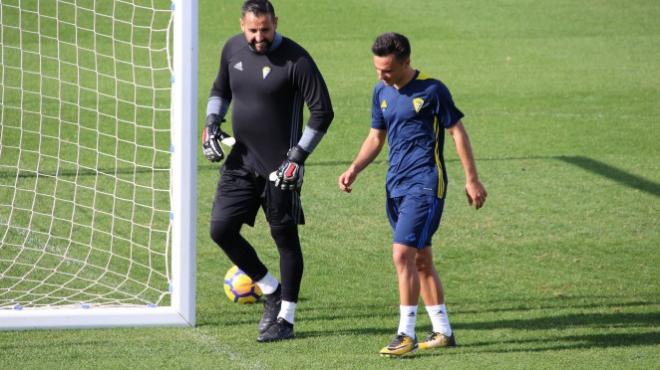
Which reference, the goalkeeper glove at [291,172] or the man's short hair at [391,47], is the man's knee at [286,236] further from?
the man's short hair at [391,47]

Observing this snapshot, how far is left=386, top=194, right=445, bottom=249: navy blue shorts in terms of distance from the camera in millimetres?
6980

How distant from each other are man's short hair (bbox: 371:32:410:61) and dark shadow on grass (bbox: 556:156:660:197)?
18.1ft

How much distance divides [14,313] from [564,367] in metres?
3.24

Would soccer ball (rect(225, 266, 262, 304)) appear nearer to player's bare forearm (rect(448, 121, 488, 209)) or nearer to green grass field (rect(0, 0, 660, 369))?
green grass field (rect(0, 0, 660, 369))

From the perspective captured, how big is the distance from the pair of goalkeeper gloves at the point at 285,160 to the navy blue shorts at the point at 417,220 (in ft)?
2.27

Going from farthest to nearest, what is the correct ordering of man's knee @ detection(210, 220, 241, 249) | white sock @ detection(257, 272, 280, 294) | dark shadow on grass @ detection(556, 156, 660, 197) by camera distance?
dark shadow on grass @ detection(556, 156, 660, 197) < white sock @ detection(257, 272, 280, 294) < man's knee @ detection(210, 220, 241, 249)

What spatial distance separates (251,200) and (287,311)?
76cm

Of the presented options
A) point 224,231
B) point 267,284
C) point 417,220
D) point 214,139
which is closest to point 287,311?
point 267,284

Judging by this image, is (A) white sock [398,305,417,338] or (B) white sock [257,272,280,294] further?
(B) white sock [257,272,280,294]

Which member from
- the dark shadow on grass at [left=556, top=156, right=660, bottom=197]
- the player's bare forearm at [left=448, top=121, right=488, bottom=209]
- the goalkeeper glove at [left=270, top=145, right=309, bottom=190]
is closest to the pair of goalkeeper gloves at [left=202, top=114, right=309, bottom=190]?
the goalkeeper glove at [left=270, top=145, right=309, bottom=190]

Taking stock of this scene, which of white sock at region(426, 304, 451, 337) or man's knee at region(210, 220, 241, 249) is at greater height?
man's knee at region(210, 220, 241, 249)

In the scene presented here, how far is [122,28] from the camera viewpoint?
20.8m

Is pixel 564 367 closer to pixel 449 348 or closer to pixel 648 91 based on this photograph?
pixel 449 348

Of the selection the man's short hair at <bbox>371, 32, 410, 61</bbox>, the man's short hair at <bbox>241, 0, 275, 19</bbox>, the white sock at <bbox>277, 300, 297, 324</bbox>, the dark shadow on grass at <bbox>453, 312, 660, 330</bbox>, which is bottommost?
the dark shadow on grass at <bbox>453, 312, 660, 330</bbox>
